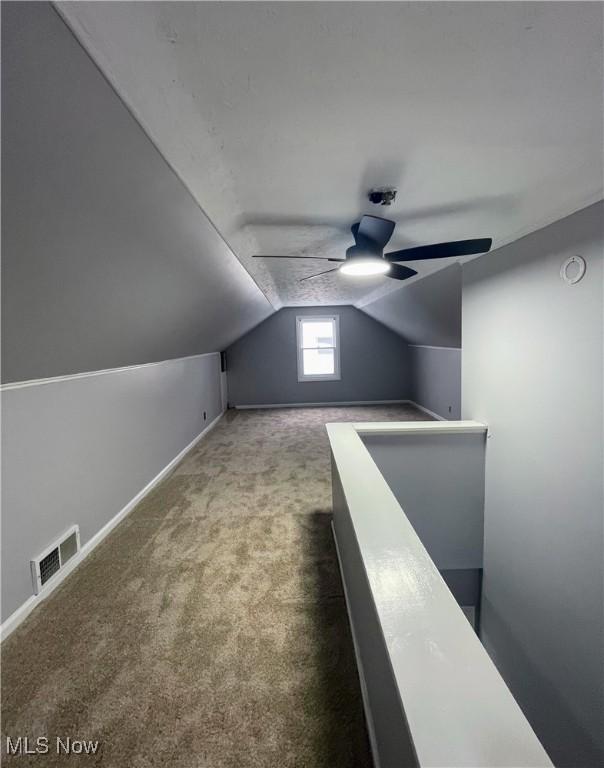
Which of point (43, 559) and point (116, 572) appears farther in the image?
point (116, 572)

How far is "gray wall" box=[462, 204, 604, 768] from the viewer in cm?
163

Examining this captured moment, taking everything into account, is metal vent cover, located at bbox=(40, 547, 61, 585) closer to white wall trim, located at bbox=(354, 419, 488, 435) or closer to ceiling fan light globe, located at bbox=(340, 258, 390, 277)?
white wall trim, located at bbox=(354, 419, 488, 435)

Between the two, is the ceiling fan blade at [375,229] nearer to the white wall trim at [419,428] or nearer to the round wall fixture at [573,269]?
the round wall fixture at [573,269]

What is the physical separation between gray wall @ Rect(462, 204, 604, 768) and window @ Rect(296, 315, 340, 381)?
168 inches

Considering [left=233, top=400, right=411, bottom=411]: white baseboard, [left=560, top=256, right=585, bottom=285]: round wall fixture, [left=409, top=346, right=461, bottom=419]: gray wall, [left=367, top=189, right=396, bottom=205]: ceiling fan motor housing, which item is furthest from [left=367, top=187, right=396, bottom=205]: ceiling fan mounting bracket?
[left=233, top=400, right=411, bottom=411]: white baseboard

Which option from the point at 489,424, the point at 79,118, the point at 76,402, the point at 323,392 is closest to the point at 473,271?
the point at 489,424

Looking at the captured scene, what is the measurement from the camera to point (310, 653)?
1.44 meters

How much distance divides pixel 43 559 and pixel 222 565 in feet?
3.05

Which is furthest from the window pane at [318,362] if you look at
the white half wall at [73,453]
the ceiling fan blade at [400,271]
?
the ceiling fan blade at [400,271]

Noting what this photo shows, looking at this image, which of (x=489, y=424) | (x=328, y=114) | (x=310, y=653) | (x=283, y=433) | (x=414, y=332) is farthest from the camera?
(x=414, y=332)

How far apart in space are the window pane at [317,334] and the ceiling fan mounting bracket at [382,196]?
5.10 m

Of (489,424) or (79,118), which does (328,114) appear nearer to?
(79,118)

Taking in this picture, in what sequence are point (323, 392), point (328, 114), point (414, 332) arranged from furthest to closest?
point (323, 392) → point (414, 332) → point (328, 114)

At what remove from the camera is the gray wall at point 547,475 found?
5.33 ft
